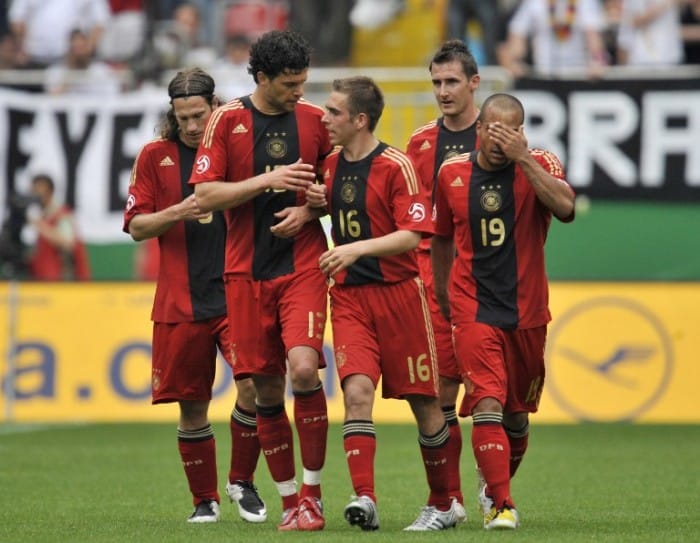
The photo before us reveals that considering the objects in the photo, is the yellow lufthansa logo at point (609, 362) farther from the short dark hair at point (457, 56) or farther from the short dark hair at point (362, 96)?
the short dark hair at point (362, 96)

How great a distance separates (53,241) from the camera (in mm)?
19203

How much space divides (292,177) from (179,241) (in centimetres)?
128

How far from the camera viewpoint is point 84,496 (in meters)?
10.8

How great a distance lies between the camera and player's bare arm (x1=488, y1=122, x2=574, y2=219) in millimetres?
8547

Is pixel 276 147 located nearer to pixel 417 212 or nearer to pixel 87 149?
pixel 417 212

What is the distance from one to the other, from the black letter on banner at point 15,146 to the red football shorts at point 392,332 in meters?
11.5

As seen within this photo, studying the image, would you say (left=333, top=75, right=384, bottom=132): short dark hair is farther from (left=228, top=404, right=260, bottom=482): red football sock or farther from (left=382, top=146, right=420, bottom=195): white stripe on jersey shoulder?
(left=228, top=404, right=260, bottom=482): red football sock

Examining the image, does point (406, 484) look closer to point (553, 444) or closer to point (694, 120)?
point (553, 444)

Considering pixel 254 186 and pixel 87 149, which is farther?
pixel 87 149

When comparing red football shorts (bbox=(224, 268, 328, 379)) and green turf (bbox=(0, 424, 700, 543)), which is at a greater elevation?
red football shorts (bbox=(224, 268, 328, 379))

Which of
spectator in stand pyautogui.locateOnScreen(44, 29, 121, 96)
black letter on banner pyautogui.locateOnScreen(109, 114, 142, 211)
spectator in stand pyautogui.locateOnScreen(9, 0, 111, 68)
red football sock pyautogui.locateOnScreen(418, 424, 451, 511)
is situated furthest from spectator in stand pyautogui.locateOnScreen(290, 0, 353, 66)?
red football sock pyautogui.locateOnScreen(418, 424, 451, 511)

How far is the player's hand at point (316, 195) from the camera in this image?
875 cm

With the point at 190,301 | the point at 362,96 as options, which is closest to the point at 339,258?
the point at 362,96

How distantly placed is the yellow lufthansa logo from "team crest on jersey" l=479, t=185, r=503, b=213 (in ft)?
25.4
